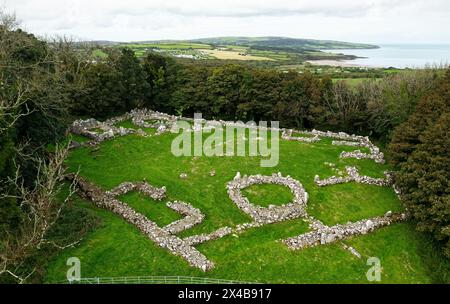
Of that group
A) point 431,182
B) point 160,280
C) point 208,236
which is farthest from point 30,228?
point 431,182

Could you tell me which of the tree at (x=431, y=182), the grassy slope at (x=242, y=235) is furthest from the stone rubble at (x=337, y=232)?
the tree at (x=431, y=182)

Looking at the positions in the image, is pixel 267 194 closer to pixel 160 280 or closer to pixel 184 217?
pixel 184 217

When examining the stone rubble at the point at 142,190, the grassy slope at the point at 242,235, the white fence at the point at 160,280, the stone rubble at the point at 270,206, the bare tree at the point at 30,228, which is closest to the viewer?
the bare tree at the point at 30,228

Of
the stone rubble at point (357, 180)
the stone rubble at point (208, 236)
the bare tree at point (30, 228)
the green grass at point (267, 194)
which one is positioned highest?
the bare tree at point (30, 228)

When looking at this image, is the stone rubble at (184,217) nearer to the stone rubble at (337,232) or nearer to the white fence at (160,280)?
the white fence at (160,280)

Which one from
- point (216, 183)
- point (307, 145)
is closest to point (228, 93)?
point (307, 145)

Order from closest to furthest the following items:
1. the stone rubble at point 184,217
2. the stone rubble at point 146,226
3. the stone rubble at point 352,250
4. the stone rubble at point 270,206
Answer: the stone rubble at point 146,226 < the stone rubble at point 352,250 < the stone rubble at point 184,217 < the stone rubble at point 270,206

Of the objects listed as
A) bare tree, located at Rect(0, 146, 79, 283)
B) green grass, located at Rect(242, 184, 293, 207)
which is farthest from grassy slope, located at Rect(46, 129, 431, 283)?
bare tree, located at Rect(0, 146, 79, 283)

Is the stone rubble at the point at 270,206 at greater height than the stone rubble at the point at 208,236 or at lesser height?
greater

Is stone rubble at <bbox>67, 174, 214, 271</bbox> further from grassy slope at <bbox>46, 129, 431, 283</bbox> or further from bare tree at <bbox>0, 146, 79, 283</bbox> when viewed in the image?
bare tree at <bbox>0, 146, 79, 283</bbox>
